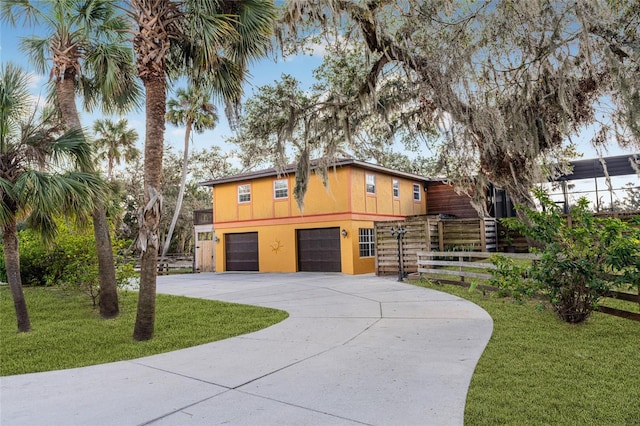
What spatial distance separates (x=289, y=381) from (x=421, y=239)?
9876 millimetres

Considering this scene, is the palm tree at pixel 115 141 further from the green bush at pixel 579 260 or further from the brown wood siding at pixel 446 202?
the green bush at pixel 579 260

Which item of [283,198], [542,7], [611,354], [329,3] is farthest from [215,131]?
[611,354]

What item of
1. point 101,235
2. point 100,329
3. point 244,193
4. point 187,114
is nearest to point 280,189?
point 244,193

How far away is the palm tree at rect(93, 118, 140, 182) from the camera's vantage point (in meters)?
23.1

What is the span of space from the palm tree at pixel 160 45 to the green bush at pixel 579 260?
5136 mm

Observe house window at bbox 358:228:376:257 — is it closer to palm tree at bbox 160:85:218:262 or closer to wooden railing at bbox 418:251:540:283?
wooden railing at bbox 418:251:540:283

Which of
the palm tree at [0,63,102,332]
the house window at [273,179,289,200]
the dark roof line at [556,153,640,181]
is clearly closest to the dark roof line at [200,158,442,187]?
the house window at [273,179,289,200]

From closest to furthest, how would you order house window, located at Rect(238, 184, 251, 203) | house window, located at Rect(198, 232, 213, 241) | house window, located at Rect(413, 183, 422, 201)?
1. house window, located at Rect(238, 184, 251, 203)
2. house window, located at Rect(413, 183, 422, 201)
3. house window, located at Rect(198, 232, 213, 241)

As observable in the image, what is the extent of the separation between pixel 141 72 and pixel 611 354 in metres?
6.94

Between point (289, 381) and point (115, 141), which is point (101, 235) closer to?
point (289, 381)

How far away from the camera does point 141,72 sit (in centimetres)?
613

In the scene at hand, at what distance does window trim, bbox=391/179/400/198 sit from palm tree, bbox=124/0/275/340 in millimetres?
12254

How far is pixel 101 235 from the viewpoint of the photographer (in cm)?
775

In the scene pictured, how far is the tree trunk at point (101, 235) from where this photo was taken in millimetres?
7719
